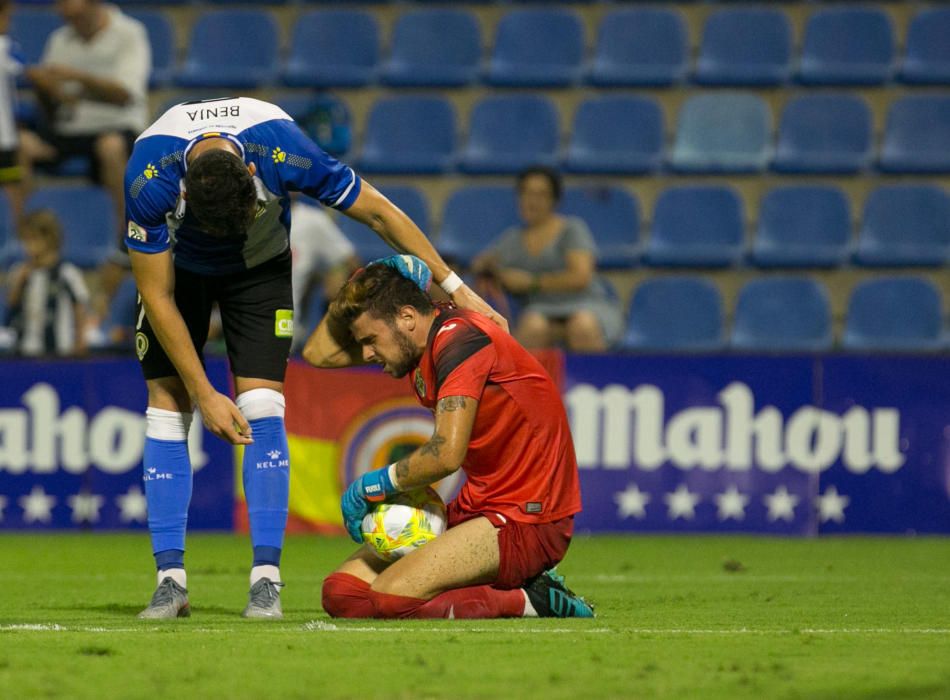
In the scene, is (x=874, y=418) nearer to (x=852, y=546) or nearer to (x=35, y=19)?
(x=852, y=546)

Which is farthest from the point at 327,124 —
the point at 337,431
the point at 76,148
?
the point at 337,431

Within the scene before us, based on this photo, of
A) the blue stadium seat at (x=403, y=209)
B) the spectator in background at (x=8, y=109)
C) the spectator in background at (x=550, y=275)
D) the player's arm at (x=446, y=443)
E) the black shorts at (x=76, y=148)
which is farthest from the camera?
the black shorts at (x=76, y=148)

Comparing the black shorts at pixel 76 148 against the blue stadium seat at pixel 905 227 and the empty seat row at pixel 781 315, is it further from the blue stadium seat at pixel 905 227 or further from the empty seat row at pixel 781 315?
the blue stadium seat at pixel 905 227

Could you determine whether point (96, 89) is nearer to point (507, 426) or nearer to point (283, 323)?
point (283, 323)

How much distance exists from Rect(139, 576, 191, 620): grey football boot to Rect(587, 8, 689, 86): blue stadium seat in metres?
7.48

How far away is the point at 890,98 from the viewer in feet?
38.5

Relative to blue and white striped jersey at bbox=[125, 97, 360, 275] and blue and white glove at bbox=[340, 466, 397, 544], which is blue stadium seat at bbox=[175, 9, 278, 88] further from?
blue and white glove at bbox=[340, 466, 397, 544]

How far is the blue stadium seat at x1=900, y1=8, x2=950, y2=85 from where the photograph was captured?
11609 mm

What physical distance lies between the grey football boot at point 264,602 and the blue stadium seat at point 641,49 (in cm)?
741

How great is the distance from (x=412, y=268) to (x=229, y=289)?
2.15 feet

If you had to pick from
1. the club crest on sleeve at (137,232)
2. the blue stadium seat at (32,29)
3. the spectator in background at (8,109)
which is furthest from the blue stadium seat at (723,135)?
the club crest on sleeve at (137,232)

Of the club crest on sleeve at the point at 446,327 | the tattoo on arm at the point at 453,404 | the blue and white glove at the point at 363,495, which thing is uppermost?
the club crest on sleeve at the point at 446,327

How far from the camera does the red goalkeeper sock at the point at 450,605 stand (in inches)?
196

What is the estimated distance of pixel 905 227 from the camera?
1098cm
